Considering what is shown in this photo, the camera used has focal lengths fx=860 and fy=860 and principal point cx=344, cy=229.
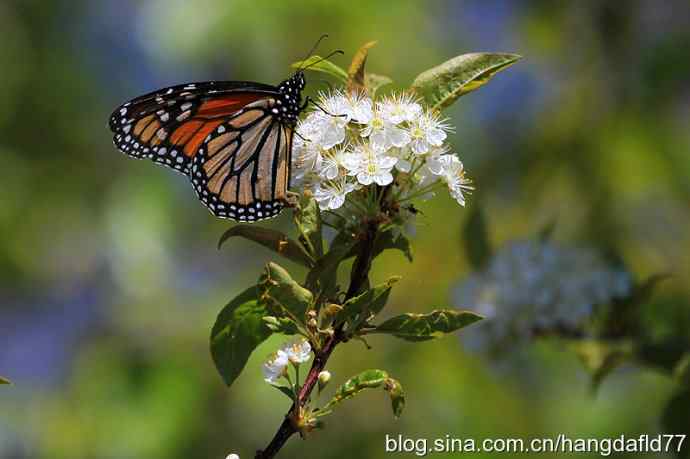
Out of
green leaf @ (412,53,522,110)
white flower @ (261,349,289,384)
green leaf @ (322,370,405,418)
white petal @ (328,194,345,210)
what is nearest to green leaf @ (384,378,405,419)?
green leaf @ (322,370,405,418)

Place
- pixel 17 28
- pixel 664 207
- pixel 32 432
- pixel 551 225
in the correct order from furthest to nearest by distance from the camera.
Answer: pixel 17 28 < pixel 664 207 < pixel 32 432 < pixel 551 225

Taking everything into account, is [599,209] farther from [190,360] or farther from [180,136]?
[180,136]

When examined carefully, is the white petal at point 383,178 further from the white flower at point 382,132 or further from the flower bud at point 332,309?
the flower bud at point 332,309

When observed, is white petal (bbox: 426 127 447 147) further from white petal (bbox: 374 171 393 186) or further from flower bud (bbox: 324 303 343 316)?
flower bud (bbox: 324 303 343 316)

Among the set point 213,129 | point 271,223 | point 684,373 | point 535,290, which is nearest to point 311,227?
point 213,129

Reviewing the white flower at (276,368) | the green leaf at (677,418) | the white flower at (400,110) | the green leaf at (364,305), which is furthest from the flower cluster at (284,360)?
the green leaf at (677,418)

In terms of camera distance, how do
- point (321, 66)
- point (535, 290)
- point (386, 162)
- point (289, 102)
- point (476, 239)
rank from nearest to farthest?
point (386, 162)
point (321, 66)
point (289, 102)
point (476, 239)
point (535, 290)

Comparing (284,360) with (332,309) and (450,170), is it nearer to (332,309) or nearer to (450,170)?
(332,309)

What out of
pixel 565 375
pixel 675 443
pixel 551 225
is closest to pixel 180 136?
pixel 551 225
